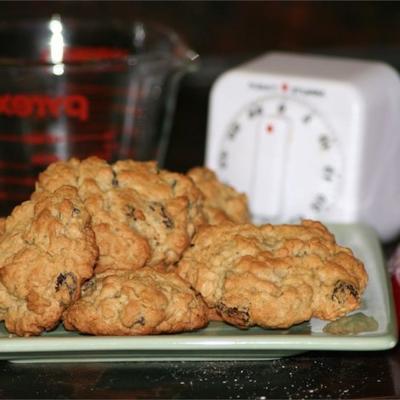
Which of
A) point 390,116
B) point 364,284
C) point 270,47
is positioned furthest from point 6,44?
point 270,47

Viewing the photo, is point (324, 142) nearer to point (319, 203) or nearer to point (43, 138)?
point (319, 203)

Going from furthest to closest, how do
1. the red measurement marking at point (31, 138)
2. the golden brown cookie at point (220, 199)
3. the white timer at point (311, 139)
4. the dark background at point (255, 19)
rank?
1. the dark background at point (255, 19)
2. the red measurement marking at point (31, 138)
3. the white timer at point (311, 139)
4. the golden brown cookie at point (220, 199)

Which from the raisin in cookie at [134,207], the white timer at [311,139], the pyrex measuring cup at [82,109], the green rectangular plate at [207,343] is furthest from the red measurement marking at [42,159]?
the green rectangular plate at [207,343]

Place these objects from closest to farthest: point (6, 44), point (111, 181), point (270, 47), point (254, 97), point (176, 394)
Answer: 1. point (176, 394)
2. point (111, 181)
3. point (254, 97)
4. point (6, 44)
5. point (270, 47)

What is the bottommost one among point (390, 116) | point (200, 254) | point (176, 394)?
point (176, 394)

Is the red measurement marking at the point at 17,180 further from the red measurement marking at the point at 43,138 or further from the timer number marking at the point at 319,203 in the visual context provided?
the timer number marking at the point at 319,203

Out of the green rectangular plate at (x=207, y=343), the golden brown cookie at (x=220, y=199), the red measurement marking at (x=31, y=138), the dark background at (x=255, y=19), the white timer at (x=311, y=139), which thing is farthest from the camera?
the dark background at (x=255, y=19)

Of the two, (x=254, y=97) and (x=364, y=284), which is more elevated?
(x=254, y=97)

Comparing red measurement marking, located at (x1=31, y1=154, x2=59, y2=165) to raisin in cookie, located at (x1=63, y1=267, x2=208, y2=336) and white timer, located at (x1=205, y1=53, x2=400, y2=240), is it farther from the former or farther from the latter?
raisin in cookie, located at (x1=63, y1=267, x2=208, y2=336)

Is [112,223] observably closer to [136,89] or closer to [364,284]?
[364,284]
